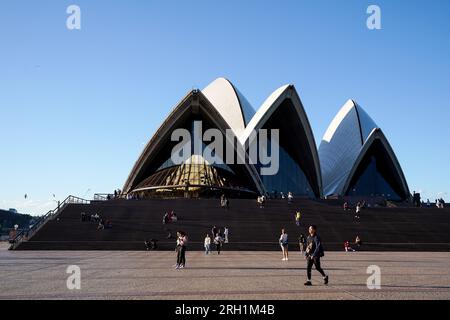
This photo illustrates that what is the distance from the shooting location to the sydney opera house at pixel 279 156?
44.0 metres

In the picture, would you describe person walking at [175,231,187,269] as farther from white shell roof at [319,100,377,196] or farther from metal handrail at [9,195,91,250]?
white shell roof at [319,100,377,196]

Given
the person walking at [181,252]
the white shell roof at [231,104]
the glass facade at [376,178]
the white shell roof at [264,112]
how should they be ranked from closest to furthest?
the person walking at [181,252]
the white shell roof at [264,112]
the white shell roof at [231,104]
the glass facade at [376,178]

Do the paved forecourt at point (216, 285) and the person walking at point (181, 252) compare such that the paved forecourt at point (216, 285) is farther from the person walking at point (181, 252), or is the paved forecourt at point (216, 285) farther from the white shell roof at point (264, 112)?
the white shell roof at point (264, 112)

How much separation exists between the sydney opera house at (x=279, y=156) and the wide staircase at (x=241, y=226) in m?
12.4

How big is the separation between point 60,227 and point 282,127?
26.6 metres

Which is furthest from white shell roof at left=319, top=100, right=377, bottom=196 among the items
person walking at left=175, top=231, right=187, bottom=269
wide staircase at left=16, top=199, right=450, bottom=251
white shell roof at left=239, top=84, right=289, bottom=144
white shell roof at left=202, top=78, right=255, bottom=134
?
person walking at left=175, top=231, right=187, bottom=269

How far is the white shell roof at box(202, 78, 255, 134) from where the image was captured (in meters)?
47.8

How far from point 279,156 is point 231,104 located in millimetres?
7195

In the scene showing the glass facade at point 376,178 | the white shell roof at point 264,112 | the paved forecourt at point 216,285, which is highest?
the white shell roof at point 264,112

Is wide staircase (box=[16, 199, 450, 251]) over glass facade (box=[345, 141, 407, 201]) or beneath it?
beneath

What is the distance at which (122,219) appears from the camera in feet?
92.2

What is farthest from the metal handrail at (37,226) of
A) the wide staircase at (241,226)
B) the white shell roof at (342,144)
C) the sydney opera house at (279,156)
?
the white shell roof at (342,144)

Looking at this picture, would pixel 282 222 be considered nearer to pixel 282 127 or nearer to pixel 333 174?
pixel 282 127
